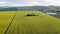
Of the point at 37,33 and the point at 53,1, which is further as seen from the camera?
the point at 53,1

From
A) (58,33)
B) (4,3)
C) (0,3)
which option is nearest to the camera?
(58,33)

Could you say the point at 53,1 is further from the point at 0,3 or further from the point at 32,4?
the point at 0,3

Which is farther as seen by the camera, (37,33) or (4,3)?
(4,3)

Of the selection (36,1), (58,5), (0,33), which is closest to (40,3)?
(36,1)

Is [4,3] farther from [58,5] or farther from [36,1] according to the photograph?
[58,5]

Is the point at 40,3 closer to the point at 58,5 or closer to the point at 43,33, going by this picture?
the point at 58,5

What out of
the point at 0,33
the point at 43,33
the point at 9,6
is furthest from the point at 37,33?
the point at 9,6

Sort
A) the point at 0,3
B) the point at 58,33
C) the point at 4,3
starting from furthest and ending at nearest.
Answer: the point at 4,3
the point at 0,3
the point at 58,33

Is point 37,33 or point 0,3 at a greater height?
point 37,33

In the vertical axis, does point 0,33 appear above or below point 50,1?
above
